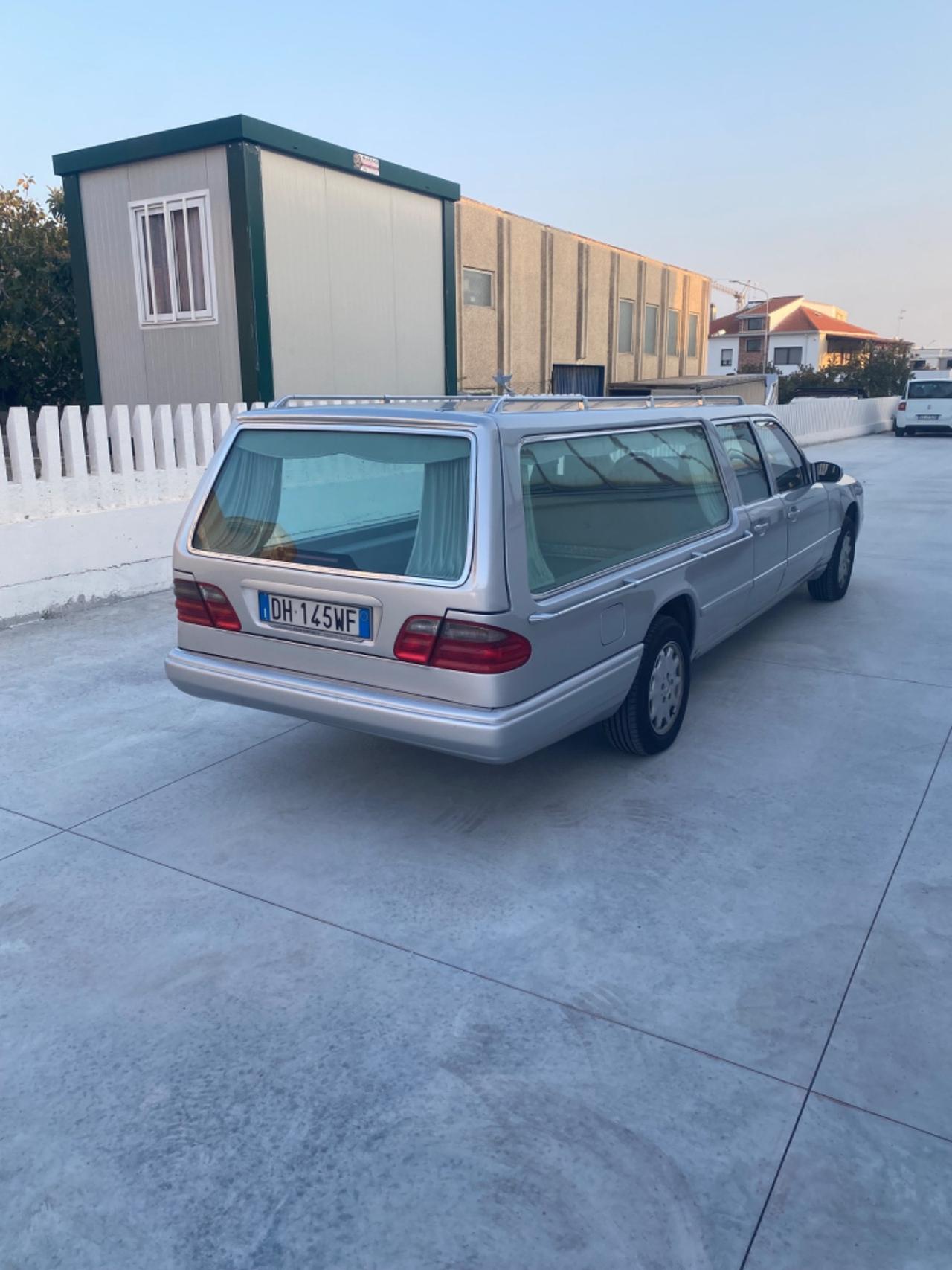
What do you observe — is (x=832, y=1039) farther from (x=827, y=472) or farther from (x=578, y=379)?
(x=578, y=379)

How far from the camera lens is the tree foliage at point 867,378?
4325 centimetres

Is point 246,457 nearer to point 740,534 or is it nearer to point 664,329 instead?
point 740,534

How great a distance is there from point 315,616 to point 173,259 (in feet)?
35.6

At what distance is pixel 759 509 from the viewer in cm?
566

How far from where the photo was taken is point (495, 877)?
3.54 m

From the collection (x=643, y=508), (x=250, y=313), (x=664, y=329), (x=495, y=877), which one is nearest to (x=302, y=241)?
(x=250, y=313)

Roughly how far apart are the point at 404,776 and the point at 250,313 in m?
9.37

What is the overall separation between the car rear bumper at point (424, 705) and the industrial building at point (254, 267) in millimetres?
7069

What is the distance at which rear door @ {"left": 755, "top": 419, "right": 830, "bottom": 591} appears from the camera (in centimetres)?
614

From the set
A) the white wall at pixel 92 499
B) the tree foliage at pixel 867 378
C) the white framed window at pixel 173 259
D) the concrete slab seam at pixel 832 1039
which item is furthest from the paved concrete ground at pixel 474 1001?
the tree foliage at pixel 867 378

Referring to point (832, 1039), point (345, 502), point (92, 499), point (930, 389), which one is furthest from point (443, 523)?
point (930, 389)

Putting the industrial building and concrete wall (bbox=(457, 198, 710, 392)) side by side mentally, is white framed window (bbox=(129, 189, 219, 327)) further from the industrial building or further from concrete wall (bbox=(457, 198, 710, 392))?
concrete wall (bbox=(457, 198, 710, 392))

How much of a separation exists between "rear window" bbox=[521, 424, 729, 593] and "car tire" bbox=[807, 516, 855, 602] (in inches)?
107

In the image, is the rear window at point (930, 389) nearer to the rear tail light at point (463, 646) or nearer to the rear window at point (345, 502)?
the rear window at point (345, 502)
